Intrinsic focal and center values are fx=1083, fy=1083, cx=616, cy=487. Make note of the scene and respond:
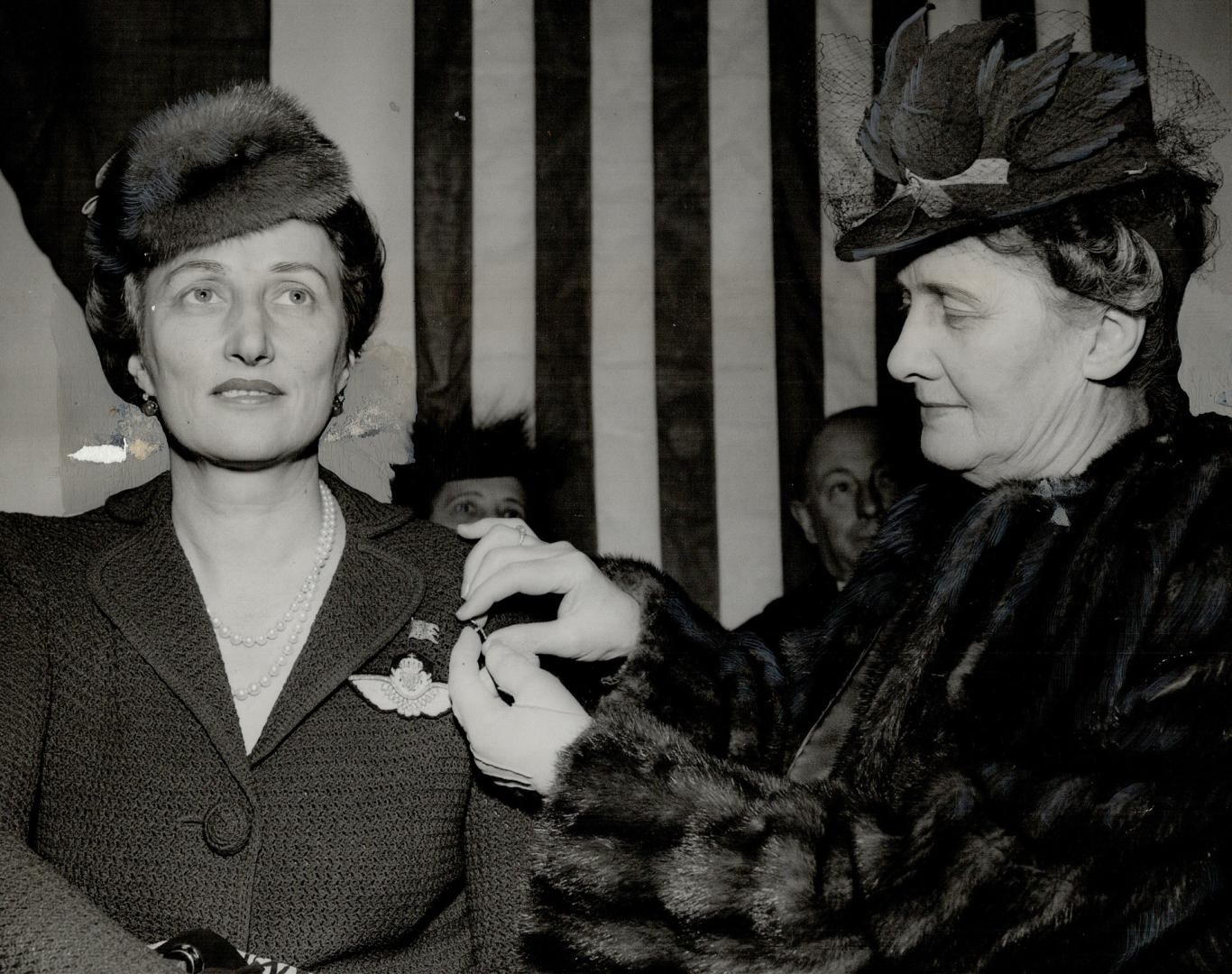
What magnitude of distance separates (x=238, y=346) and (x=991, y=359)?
0.81 metres

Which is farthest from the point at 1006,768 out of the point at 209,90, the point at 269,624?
the point at 209,90

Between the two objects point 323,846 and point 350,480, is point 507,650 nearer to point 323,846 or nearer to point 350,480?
point 323,846

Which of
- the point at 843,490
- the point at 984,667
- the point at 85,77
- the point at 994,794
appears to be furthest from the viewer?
the point at 843,490

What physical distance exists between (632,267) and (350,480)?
52 centimetres

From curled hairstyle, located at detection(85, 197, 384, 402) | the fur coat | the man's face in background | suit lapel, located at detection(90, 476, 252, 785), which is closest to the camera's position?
the fur coat

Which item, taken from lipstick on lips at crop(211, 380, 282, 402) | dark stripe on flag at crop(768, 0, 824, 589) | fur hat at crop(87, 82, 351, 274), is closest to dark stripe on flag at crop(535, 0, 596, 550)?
dark stripe on flag at crop(768, 0, 824, 589)

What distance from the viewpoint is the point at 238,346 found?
3.92 ft

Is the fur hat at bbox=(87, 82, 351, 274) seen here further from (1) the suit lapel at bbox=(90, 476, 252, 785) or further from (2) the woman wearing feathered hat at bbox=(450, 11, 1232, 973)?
(2) the woman wearing feathered hat at bbox=(450, 11, 1232, 973)

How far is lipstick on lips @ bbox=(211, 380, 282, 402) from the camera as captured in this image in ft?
3.94

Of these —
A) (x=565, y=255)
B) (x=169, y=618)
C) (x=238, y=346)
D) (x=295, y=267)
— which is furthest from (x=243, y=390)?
(x=565, y=255)

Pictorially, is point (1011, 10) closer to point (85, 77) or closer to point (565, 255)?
point (565, 255)

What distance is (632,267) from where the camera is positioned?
5.38ft

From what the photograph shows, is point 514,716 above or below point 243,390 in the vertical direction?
below

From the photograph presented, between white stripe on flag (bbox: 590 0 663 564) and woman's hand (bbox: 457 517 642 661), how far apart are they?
361 mm
